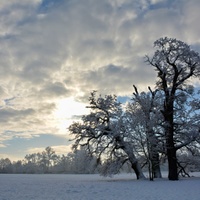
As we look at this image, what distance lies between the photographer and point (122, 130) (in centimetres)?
3444

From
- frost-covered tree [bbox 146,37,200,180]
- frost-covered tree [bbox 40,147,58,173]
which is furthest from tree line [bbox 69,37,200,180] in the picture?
frost-covered tree [bbox 40,147,58,173]

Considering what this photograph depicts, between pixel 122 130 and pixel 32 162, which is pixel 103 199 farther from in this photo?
pixel 32 162

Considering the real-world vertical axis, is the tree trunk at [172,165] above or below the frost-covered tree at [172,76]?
below

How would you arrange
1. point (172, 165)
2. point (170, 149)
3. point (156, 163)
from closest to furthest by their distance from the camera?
point (172, 165)
point (170, 149)
point (156, 163)

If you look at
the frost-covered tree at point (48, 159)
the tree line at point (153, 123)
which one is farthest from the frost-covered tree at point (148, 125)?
the frost-covered tree at point (48, 159)

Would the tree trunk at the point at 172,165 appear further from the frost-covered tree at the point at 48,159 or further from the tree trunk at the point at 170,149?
the frost-covered tree at the point at 48,159

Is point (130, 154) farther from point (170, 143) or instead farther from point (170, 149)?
point (170, 143)

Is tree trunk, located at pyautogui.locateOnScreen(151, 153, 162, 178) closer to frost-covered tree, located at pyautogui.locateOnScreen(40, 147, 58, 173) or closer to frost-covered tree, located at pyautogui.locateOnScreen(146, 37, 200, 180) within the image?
frost-covered tree, located at pyautogui.locateOnScreen(146, 37, 200, 180)

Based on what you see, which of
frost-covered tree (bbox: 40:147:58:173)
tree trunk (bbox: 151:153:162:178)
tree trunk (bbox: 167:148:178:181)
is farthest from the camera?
frost-covered tree (bbox: 40:147:58:173)

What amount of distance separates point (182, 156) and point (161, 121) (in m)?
6.01

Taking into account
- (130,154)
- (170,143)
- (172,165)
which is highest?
(170,143)

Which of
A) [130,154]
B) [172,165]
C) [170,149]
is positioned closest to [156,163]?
[172,165]

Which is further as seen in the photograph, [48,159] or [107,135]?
[48,159]

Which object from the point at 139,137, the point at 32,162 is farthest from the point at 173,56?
the point at 32,162
